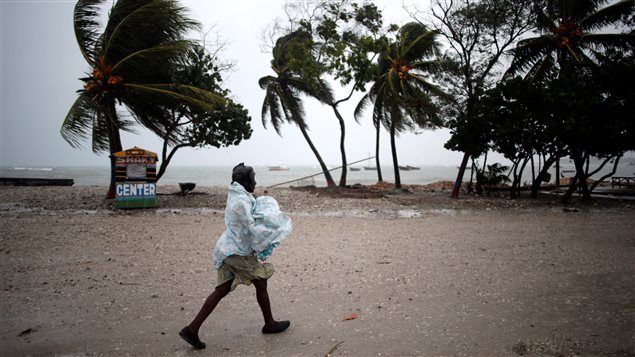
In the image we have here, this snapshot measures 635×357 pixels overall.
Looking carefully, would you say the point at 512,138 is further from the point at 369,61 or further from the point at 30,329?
the point at 30,329

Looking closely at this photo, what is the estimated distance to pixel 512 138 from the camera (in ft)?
48.8

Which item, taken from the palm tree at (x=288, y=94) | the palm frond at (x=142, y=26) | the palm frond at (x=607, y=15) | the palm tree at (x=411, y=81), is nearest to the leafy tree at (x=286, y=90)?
the palm tree at (x=288, y=94)

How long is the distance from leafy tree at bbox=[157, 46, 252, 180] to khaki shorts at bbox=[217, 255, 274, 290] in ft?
41.7

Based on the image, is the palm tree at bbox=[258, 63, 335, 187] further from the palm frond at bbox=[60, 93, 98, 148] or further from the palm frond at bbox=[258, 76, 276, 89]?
the palm frond at bbox=[60, 93, 98, 148]

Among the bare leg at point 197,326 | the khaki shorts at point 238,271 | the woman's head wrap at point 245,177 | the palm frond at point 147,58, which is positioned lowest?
the bare leg at point 197,326

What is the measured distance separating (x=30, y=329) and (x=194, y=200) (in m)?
12.4

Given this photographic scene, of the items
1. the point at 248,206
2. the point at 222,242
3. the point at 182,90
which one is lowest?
the point at 222,242

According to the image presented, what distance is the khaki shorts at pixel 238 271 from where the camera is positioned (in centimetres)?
333

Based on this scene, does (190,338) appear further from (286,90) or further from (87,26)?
(286,90)

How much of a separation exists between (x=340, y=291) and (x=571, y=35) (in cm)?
1780

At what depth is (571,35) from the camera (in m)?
16.5

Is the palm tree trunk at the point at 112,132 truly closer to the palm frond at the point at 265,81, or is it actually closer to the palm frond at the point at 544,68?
the palm frond at the point at 265,81

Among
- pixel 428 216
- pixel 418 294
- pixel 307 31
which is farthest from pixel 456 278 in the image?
pixel 307 31

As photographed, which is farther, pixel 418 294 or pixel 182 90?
pixel 182 90
